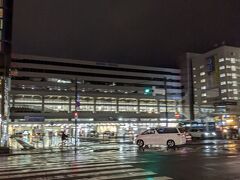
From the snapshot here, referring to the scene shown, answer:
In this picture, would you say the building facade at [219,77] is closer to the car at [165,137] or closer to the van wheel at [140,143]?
the van wheel at [140,143]

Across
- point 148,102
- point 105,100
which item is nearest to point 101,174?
point 105,100

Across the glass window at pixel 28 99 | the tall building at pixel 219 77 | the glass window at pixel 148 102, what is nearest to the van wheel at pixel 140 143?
the glass window at pixel 28 99

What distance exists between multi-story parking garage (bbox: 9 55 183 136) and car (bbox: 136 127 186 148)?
68.8 metres

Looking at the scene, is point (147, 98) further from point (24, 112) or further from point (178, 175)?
point (178, 175)

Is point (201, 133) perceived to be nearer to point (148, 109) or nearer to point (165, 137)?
point (165, 137)

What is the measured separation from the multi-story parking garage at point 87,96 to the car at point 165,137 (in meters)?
68.8

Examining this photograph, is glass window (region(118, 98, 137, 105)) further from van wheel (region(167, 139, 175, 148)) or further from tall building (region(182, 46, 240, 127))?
van wheel (region(167, 139, 175, 148))

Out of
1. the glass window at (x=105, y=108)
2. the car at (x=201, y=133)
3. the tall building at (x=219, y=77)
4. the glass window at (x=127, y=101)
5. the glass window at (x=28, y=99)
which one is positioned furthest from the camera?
the tall building at (x=219, y=77)

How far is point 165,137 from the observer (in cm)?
3159

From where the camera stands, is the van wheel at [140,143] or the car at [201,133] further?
the car at [201,133]

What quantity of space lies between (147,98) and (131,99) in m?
6.87

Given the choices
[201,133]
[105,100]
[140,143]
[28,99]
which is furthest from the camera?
[105,100]

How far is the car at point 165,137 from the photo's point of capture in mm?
31375

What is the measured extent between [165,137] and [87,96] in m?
92.5
